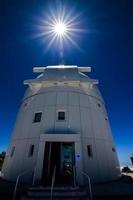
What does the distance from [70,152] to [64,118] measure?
8.43ft

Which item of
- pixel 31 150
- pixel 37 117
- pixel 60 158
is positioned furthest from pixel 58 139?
pixel 37 117

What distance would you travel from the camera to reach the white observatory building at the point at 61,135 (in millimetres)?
8984

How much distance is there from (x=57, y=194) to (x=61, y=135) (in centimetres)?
350

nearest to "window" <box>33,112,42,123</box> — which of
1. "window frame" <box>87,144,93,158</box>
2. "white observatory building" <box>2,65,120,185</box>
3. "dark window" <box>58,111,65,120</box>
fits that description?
"white observatory building" <box>2,65,120,185</box>

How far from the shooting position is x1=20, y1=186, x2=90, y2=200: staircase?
19.7 ft

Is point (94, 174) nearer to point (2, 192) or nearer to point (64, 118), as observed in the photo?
point (64, 118)

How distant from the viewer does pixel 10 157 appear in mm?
11094

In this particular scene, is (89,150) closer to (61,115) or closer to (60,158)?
(60,158)

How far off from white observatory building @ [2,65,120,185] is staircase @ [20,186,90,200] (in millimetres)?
1491

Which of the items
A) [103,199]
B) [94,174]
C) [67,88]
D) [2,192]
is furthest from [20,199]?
[67,88]

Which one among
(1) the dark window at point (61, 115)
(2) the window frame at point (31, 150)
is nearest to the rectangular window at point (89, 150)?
(1) the dark window at point (61, 115)

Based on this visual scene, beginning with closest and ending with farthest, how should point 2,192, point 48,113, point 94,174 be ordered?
point 2,192, point 94,174, point 48,113

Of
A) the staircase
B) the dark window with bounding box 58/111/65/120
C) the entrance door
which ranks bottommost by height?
the staircase

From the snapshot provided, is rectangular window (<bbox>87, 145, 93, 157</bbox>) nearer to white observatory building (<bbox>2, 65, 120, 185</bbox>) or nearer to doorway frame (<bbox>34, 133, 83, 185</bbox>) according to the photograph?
white observatory building (<bbox>2, 65, 120, 185</bbox>)
